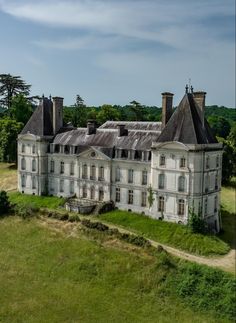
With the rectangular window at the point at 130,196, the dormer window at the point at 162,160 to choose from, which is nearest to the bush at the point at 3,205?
the rectangular window at the point at 130,196

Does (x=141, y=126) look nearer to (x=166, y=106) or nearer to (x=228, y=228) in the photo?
(x=166, y=106)

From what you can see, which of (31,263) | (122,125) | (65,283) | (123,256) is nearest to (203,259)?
(123,256)

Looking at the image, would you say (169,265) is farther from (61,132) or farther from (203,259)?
(61,132)

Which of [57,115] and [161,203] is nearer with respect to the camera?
[161,203]

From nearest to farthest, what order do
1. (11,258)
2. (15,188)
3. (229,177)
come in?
(11,258) → (15,188) → (229,177)

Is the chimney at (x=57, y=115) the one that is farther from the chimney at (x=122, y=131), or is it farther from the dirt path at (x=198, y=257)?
the dirt path at (x=198, y=257)

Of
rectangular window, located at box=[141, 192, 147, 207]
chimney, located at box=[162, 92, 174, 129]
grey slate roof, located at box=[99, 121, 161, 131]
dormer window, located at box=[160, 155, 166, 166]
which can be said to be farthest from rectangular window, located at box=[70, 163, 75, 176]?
dormer window, located at box=[160, 155, 166, 166]

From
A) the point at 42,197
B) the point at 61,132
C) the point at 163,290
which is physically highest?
the point at 61,132

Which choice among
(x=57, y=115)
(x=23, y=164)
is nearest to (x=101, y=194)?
(x=57, y=115)
